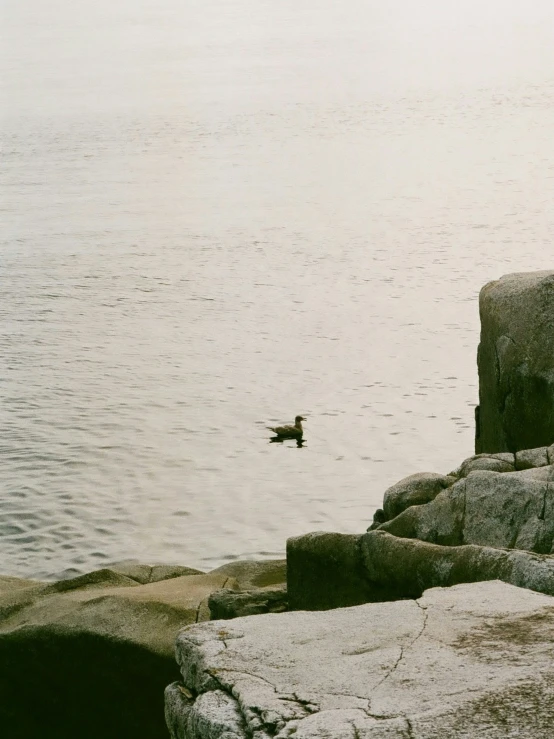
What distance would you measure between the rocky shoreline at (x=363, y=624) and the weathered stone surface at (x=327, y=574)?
17 millimetres

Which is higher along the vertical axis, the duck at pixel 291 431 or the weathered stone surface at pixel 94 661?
the weathered stone surface at pixel 94 661

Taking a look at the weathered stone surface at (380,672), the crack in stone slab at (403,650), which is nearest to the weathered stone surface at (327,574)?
the weathered stone surface at (380,672)

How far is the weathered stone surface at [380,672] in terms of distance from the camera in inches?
268

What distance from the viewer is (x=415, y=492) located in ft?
42.5

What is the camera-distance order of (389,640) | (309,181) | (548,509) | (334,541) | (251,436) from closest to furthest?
(389,640) → (548,509) → (334,541) → (251,436) → (309,181)

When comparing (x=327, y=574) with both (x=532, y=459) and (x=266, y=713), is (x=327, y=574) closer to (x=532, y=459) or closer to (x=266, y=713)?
(x=532, y=459)

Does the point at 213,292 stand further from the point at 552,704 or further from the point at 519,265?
the point at 552,704

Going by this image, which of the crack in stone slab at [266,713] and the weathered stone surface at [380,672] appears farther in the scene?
the crack in stone slab at [266,713]

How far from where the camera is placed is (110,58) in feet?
411

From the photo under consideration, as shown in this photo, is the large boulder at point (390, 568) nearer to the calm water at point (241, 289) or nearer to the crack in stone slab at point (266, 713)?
the crack in stone slab at point (266, 713)

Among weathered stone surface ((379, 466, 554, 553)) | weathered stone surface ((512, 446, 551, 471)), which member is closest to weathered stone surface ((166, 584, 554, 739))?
weathered stone surface ((379, 466, 554, 553))

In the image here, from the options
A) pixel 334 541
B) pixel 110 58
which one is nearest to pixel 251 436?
pixel 334 541

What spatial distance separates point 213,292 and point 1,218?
15.6 m

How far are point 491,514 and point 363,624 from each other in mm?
3216
